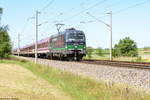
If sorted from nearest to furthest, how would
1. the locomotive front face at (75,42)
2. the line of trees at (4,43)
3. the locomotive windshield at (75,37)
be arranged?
the locomotive front face at (75,42)
the locomotive windshield at (75,37)
the line of trees at (4,43)

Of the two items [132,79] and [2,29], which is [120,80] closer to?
[132,79]

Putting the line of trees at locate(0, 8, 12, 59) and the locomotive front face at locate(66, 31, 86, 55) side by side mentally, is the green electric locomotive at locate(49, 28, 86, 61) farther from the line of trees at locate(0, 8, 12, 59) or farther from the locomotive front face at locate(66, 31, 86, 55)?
the line of trees at locate(0, 8, 12, 59)

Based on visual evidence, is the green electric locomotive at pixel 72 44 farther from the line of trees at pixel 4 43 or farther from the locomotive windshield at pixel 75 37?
the line of trees at pixel 4 43

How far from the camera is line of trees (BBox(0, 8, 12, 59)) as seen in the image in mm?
59031

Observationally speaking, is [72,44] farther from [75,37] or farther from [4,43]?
[4,43]

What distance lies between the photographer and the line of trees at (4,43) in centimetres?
5903

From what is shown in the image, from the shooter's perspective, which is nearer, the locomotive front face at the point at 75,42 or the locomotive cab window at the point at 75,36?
the locomotive front face at the point at 75,42

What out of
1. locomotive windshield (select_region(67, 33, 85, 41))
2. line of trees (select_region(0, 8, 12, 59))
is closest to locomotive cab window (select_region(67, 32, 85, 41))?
locomotive windshield (select_region(67, 33, 85, 41))

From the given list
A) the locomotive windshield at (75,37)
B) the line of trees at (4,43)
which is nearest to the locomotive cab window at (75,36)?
the locomotive windshield at (75,37)

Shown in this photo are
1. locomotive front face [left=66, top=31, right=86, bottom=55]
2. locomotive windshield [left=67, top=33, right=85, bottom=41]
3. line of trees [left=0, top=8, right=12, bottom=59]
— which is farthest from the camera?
line of trees [left=0, top=8, right=12, bottom=59]

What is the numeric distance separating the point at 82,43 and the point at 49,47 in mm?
9642

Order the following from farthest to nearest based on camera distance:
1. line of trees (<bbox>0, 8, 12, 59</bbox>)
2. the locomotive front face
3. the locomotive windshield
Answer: line of trees (<bbox>0, 8, 12, 59</bbox>), the locomotive windshield, the locomotive front face

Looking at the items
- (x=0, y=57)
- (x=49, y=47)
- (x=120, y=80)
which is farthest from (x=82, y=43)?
(x=0, y=57)

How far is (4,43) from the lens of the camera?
60.5 m
